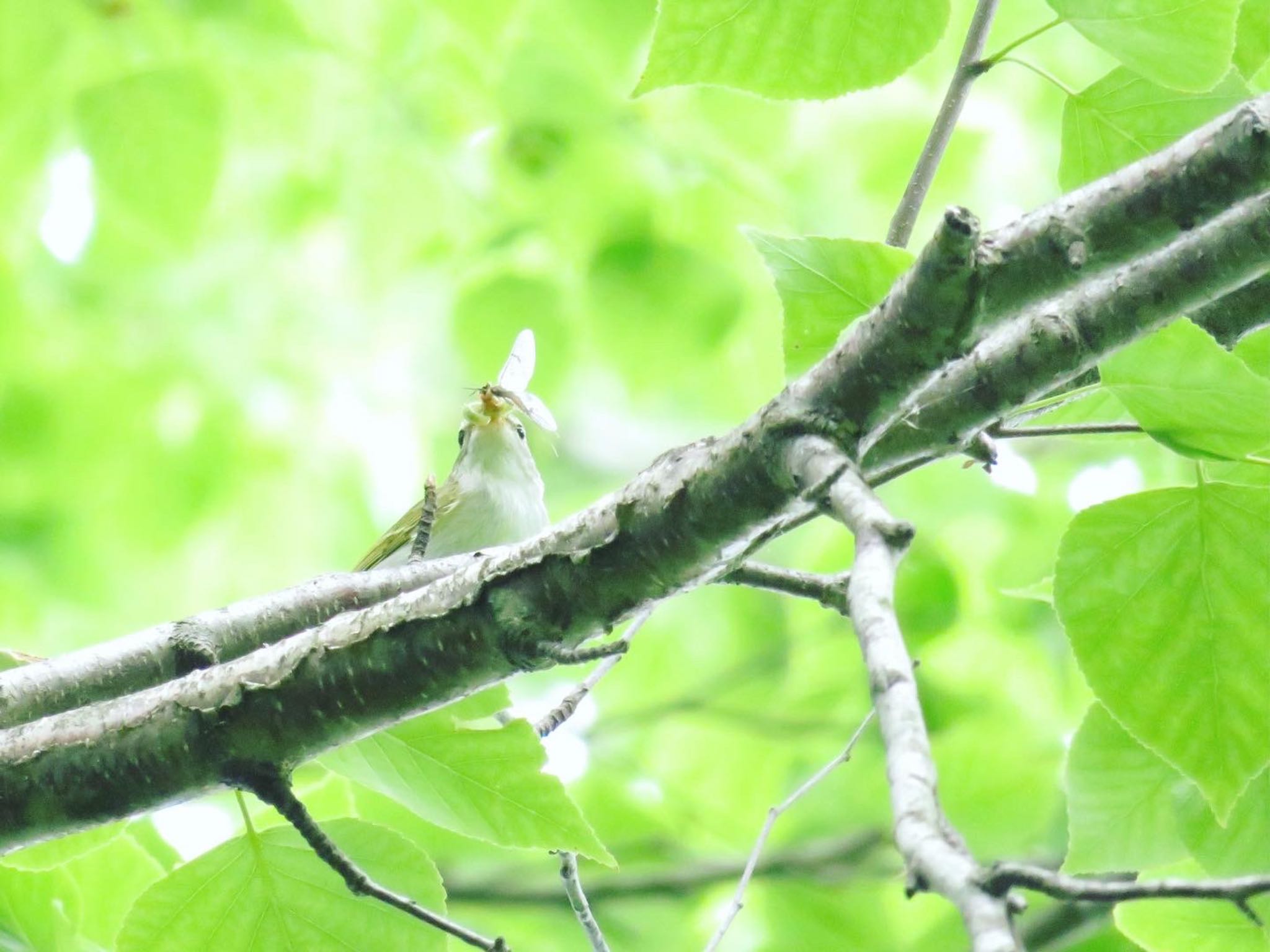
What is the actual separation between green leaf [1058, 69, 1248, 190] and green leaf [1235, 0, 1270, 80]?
98 mm

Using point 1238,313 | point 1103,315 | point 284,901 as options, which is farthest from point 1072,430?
point 284,901

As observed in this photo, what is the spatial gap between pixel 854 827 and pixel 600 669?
2855 mm

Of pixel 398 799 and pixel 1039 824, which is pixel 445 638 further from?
pixel 1039 824

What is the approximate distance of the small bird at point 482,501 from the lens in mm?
4105

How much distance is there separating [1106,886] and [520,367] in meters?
1.38

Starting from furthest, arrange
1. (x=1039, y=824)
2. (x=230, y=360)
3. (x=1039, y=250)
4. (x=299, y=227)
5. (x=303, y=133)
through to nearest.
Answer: (x=230, y=360) → (x=299, y=227) → (x=303, y=133) → (x=1039, y=824) → (x=1039, y=250)

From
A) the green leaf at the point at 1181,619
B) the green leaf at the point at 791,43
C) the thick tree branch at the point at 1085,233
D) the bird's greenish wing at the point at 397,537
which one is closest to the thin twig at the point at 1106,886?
the thick tree branch at the point at 1085,233

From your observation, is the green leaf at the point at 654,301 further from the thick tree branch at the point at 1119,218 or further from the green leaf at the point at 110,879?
the thick tree branch at the point at 1119,218

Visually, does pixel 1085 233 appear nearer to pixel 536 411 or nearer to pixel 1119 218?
pixel 1119 218

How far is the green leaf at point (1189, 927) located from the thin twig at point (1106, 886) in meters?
0.96

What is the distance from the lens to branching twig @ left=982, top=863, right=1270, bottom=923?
615 mm

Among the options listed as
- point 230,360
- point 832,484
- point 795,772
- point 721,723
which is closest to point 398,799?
point 832,484

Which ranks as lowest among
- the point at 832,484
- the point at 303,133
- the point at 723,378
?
the point at 832,484

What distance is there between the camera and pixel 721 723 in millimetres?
5148
